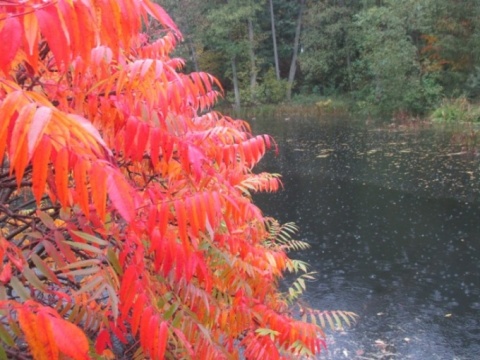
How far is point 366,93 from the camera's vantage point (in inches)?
1094

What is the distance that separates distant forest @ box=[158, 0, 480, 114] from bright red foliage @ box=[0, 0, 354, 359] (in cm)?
2180

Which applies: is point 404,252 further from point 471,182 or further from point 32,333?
point 32,333

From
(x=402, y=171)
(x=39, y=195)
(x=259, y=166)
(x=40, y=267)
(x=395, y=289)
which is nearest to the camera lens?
(x=39, y=195)

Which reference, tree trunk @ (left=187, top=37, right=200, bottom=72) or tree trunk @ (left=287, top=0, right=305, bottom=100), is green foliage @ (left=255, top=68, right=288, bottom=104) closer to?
tree trunk @ (left=287, top=0, right=305, bottom=100)

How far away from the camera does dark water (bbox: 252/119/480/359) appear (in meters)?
5.87

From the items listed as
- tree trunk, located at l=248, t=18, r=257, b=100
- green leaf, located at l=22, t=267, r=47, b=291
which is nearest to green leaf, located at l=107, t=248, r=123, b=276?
green leaf, located at l=22, t=267, r=47, b=291

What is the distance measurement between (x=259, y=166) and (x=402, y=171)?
4685 mm

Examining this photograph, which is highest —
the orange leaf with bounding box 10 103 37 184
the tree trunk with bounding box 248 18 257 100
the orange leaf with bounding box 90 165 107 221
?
the orange leaf with bounding box 10 103 37 184

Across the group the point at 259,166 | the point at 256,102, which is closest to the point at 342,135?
the point at 259,166

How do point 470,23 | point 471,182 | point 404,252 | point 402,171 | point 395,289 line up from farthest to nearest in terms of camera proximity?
point 470,23, point 402,171, point 471,182, point 404,252, point 395,289

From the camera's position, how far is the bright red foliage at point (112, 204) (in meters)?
1.03

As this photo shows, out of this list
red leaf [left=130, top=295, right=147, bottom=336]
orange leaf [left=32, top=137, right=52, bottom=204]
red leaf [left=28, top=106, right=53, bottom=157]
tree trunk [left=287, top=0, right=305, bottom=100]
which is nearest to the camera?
red leaf [left=28, top=106, right=53, bottom=157]

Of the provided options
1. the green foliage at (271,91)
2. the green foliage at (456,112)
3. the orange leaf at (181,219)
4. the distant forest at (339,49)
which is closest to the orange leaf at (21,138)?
the orange leaf at (181,219)

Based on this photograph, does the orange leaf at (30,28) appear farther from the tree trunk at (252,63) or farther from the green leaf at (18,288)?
the tree trunk at (252,63)
